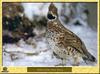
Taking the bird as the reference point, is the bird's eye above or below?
above

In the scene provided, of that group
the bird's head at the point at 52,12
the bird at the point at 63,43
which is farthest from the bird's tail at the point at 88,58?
the bird's head at the point at 52,12

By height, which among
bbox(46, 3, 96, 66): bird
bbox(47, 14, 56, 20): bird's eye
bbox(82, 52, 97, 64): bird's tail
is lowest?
bbox(82, 52, 97, 64): bird's tail

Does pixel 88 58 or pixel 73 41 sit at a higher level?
pixel 73 41

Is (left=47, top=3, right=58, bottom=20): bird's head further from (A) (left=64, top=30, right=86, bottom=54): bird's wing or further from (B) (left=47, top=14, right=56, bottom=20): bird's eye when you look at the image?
(A) (left=64, top=30, right=86, bottom=54): bird's wing

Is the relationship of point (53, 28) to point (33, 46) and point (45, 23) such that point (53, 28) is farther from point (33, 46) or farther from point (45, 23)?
point (33, 46)

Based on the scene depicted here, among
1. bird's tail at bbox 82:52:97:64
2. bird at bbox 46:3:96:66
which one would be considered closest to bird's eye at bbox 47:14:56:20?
bird at bbox 46:3:96:66

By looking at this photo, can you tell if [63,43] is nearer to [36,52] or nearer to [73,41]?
[73,41]

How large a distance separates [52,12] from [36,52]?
0.59 m

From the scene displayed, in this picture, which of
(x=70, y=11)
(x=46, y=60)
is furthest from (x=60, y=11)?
(x=46, y=60)

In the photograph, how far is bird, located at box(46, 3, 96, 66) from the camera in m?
3.72

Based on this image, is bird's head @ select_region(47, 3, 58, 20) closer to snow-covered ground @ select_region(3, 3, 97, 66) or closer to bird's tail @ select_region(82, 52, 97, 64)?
snow-covered ground @ select_region(3, 3, 97, 66)

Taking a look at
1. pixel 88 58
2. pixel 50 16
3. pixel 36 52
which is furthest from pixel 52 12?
pixel 88 58

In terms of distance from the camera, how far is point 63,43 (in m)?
3.73

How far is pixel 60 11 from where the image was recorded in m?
3.74
